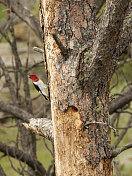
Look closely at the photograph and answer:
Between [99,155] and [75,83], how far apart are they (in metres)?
0.38

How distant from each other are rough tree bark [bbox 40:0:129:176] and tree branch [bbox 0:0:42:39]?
2083mm

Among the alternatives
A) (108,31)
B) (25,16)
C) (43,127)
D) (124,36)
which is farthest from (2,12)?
(108,31)

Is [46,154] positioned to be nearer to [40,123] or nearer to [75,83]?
[40,123]

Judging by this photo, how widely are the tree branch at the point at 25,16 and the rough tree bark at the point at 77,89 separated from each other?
208 cm

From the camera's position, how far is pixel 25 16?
3.75m

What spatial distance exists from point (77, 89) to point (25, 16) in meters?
2.46

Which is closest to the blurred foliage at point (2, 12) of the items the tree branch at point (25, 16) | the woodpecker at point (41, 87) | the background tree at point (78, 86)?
the tree branch at point (25, 16)

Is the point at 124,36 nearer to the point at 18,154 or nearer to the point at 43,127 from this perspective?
the point at 43,127

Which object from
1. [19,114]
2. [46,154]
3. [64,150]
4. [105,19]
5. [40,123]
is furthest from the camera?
[46,154]

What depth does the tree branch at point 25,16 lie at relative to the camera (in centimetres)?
366

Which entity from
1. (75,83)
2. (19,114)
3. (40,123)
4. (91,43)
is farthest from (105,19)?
(19,114)

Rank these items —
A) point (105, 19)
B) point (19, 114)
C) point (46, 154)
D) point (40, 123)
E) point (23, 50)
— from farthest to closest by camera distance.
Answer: point (23, 50)
point (46, 154)
point (19, 114)
point (40, 123)
point (105, 19)

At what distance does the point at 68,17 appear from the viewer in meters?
1.51

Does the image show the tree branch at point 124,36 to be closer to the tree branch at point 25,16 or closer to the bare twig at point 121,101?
the bare twig at point 121,101
